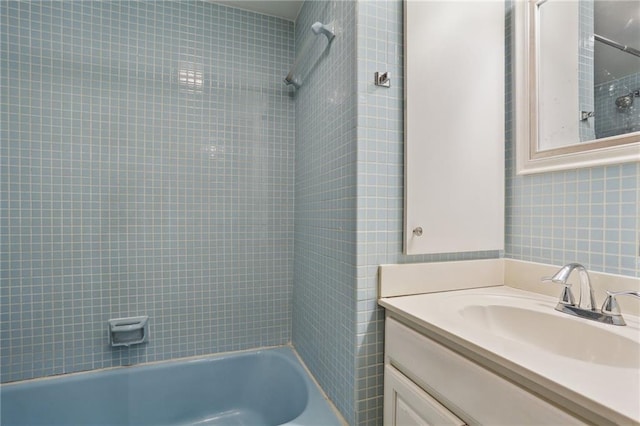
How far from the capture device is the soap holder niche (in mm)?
1546

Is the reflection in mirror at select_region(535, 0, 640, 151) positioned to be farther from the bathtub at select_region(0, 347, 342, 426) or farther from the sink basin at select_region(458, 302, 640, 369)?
the bathtub at select_region(0, 347, 342, 426)

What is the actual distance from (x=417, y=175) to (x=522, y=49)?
26.6 inches

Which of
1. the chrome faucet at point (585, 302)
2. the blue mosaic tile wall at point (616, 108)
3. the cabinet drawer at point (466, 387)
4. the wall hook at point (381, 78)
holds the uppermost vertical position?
the wall hook at point (381, 78)

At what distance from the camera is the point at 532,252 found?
118cm

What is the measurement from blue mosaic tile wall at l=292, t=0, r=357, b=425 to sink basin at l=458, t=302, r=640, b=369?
0.45 metres

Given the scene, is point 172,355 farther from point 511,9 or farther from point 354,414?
point 511,9

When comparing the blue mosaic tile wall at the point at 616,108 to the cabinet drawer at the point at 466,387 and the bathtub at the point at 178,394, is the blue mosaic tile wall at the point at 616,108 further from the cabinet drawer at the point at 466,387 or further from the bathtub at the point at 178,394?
the bathtub at the point at 178,394

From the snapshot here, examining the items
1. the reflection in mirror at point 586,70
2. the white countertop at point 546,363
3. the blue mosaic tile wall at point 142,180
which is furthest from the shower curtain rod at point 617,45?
the blue mosaic tile wall at point 142,180

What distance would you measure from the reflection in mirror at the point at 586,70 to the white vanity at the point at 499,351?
0.48m

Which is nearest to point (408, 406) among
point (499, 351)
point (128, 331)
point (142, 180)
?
point (499, 351)

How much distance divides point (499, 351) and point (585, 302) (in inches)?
17.5

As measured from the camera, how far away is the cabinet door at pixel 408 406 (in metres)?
0.80

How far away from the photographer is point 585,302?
2.92 ft

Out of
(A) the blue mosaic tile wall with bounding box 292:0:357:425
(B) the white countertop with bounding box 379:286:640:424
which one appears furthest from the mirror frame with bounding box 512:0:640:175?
(A) the blue mosaic tile wall with bounding box 292:0:357:425
